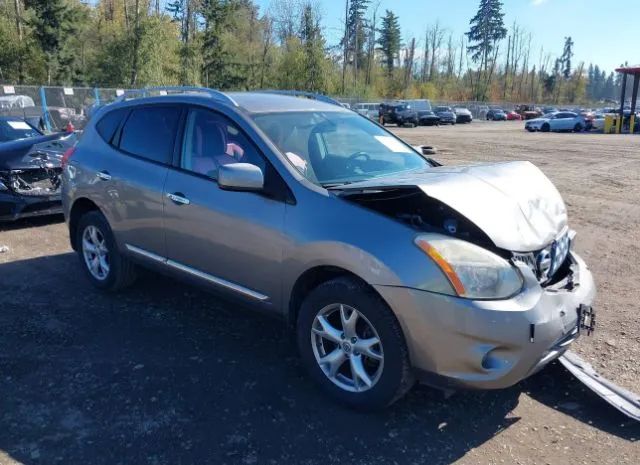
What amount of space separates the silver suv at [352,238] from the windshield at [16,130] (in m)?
5.56

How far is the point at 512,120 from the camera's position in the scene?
216ft

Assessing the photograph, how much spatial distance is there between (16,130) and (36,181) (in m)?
2.46

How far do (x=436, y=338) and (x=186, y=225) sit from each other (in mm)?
2068

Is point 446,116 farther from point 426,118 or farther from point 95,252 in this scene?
point 95,252

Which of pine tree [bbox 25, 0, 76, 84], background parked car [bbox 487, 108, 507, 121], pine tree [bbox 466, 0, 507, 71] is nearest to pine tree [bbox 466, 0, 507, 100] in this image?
pine tree [bbox 466, 0, 507, 71]

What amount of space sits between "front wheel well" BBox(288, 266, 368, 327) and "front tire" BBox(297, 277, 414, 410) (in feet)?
0.27

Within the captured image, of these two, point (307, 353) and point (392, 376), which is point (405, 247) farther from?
point (307, 353)

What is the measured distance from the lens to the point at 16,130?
9367 mm

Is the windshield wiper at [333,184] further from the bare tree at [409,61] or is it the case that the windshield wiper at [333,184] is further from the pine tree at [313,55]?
the bare tree at [409,61]

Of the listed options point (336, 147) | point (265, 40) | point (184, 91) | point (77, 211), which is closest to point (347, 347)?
point (336, 147)

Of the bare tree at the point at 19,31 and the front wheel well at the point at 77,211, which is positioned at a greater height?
the bare tree at the point at 19,31

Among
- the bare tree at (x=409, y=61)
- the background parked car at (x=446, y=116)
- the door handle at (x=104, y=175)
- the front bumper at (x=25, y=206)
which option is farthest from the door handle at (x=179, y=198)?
the bare tree at (x=409, y=61)

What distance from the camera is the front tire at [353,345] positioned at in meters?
3.00

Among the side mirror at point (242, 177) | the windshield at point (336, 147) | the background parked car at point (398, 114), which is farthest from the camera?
the background parked car at point (398, 114)
